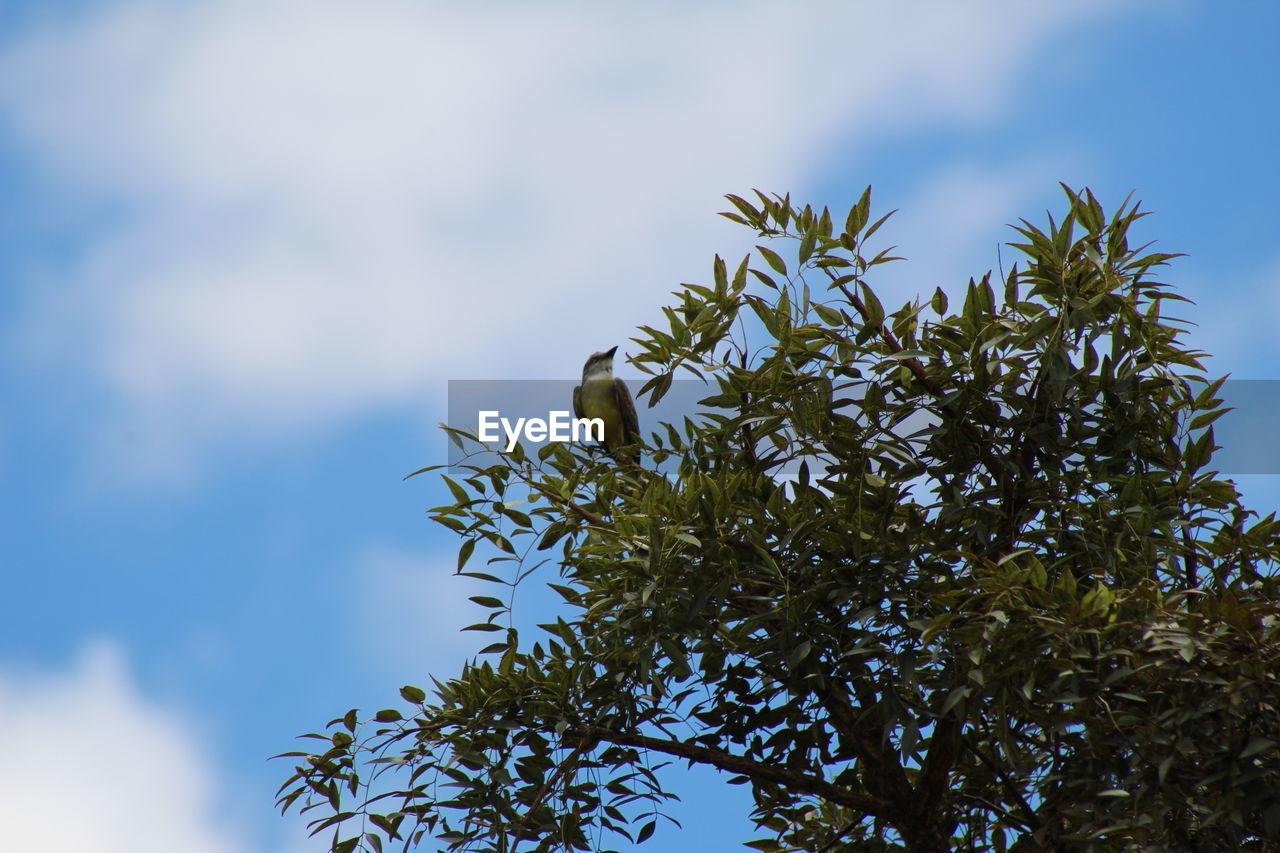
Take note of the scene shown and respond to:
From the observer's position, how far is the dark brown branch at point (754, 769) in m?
3.52

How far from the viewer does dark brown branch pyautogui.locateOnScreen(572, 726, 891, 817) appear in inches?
139

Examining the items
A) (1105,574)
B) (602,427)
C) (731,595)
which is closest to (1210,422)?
(1105,574)

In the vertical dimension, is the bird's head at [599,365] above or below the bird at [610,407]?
above

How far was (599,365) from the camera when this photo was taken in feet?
23.3

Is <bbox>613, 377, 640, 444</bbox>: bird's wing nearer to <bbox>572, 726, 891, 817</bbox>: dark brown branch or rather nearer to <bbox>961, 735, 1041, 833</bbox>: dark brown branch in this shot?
<bbox>572, 726, 891, 817</bbox>: dark brown branch

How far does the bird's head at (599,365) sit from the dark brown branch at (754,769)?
3551 millimetres

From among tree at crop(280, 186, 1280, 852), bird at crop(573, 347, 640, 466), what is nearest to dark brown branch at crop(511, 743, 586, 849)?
tree at crop(280, 186, 1280, 852)

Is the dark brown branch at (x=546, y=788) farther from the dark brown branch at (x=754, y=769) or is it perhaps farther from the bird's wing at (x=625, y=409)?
the bird's wing at (x=625, y=409)

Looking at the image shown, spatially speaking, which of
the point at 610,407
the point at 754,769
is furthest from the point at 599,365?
the point at 754,769

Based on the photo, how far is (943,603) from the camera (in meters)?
2.96

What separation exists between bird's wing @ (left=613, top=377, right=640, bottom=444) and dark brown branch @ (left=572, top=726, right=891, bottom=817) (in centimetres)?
324

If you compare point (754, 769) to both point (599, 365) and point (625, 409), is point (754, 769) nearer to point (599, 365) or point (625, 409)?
point (625, 409)

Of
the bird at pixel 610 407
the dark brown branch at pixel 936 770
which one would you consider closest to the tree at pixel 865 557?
the dark brown branch at pixel 936 770

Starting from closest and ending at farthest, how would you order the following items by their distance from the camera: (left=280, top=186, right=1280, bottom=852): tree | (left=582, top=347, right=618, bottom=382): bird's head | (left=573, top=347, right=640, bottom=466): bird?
(left=280, top=186, right=1280, bottom=852): tree
(left=573, top=347, right=640, bottom=466): bird
(left=582, top=347, right=618, bottom=382): bird's head
